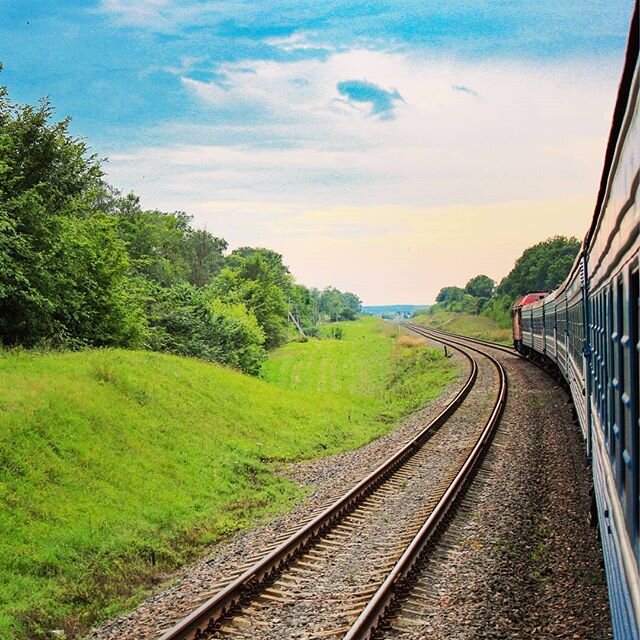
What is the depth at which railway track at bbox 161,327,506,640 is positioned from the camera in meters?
7.21

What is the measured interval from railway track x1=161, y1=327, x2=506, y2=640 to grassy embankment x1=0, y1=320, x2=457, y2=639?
1739 millimetres

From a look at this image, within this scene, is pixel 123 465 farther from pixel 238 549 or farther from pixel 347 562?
pixel 347 562

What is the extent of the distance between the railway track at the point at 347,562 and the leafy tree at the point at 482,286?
15230cm

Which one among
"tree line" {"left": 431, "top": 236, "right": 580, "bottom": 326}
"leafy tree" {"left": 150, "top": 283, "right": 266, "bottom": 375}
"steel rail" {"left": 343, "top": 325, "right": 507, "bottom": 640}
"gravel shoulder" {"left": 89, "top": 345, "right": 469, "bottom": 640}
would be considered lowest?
"gravel shoulder" {"left": 89, "top": 345, "right": 469, "bottom": 640}

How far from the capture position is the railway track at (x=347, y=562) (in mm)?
7211

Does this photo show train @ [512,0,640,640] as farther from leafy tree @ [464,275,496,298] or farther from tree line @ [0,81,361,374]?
leafy tree @ [464,275,496,298]

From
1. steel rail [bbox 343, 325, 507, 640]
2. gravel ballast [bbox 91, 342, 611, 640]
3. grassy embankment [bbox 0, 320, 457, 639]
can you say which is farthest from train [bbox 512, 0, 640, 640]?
grassy embankment [bbox 0, 320, 457, 639]

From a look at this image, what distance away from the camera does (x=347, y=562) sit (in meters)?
9.11

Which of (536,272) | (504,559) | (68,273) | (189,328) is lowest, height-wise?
(504,559)

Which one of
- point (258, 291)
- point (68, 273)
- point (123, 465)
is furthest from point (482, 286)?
point (123, 465)

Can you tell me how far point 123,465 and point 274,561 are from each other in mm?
5422

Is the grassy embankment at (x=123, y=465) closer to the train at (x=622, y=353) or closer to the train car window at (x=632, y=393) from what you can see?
the train at (x=622, y=353)

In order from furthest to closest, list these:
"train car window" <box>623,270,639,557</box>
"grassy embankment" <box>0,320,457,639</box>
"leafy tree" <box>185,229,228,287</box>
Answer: "leafy tree" <box>185,229,228,287</box>, "grassy embankment" <box>0,320,457,639</box>, "train car window" <box>623,270,639,557</box>

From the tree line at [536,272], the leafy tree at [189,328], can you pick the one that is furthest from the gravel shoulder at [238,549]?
the tree line at [536,272]
